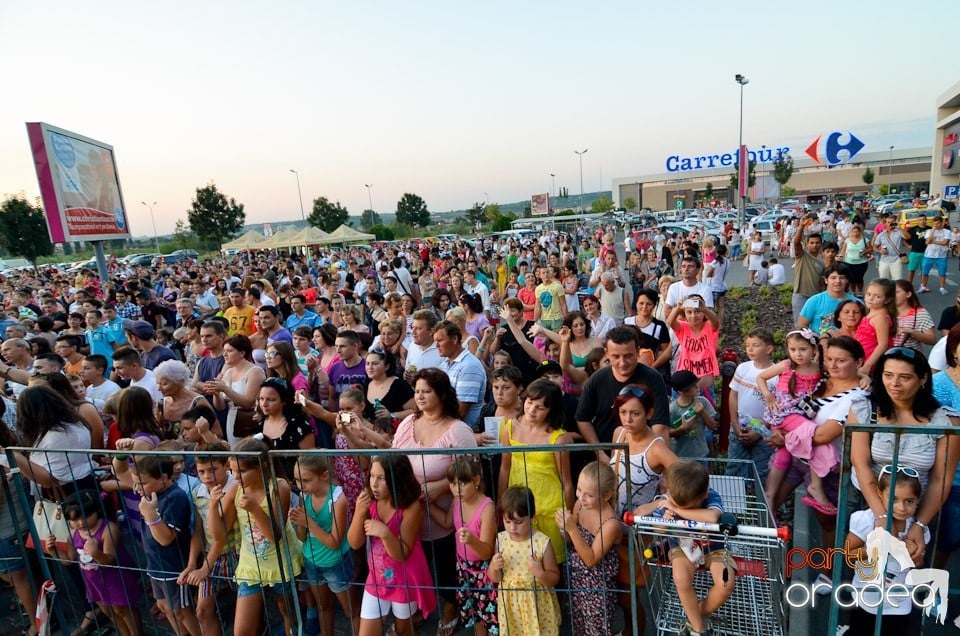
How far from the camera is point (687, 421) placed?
3867 mm

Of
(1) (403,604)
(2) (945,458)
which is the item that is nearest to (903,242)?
(2) (945,458)

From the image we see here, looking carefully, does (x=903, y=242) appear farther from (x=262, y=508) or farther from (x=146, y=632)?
(x=146, y=632)

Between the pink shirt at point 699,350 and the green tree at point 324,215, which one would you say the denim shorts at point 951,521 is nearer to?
the pink shirt at point 699,350

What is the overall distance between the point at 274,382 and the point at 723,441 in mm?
3870

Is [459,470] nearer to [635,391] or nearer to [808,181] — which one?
[635,391]

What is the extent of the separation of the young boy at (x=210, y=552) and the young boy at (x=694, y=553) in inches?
101

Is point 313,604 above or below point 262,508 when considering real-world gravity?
below

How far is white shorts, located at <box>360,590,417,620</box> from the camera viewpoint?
297 centimetres

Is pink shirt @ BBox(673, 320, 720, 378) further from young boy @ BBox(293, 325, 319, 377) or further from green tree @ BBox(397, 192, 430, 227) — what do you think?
green tree @ BBox(397, 192, 430, 227)

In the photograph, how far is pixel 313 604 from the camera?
3.58m

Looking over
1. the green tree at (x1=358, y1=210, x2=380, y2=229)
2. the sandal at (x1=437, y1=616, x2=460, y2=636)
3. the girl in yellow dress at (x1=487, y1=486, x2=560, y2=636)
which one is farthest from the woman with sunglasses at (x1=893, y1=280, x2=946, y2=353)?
the green tree at (x1=358, y1=210, x2=380, y2=229)

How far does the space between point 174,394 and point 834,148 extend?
63.2 ft

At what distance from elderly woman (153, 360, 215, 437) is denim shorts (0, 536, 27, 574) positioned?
1181 mm

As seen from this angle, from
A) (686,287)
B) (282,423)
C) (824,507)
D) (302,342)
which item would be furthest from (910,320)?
(302,342)
